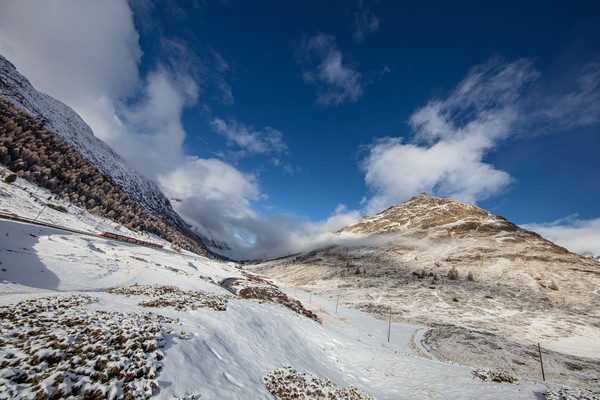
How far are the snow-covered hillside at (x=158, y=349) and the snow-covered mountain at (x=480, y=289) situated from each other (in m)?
19.7

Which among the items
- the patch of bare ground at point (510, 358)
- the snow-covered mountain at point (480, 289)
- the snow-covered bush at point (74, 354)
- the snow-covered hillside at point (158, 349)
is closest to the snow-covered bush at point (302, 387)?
the snow-covered hillside at point (158, 349)

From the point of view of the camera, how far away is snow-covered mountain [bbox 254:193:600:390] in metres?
41.8

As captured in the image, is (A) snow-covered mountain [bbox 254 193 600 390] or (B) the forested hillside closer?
(A) snow-covered mountain [bbox 254 193 600 390]

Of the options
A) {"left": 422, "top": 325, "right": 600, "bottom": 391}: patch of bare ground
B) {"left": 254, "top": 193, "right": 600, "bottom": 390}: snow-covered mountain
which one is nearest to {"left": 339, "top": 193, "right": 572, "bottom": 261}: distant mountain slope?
{"left": 254, "top": 193, "right": 600, "bottom": 390}: snow-covered mountain

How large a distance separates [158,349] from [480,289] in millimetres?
93653

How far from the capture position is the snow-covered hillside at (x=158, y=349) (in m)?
8.24

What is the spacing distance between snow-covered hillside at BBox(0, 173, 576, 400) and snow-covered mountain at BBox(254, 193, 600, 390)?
19701mm

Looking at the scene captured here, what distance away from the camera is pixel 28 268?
77.8 feet

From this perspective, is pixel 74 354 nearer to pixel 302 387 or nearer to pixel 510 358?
pixel 302 387

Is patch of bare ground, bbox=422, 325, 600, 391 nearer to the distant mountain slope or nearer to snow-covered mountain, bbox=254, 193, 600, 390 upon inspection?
snow-covered mountain, bbox=254, 193, 600, 390

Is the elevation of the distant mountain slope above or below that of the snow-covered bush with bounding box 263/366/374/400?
above

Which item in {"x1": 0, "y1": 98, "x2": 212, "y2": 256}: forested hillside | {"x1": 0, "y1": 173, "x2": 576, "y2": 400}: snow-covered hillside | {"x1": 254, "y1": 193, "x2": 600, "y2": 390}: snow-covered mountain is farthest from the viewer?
{"x1": 0, "y1": 98, "x2": 212, "y2": 256}: forested hillside

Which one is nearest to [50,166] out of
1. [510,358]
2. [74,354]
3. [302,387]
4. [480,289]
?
[74,354]

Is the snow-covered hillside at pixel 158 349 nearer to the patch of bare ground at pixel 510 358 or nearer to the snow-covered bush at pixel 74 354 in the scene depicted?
the snow-covered bush at pixel 74 354
